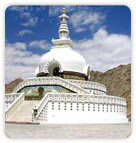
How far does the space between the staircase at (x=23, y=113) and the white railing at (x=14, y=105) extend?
153 millimetres

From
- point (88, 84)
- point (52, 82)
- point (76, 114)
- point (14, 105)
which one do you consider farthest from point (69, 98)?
point (88, 84)

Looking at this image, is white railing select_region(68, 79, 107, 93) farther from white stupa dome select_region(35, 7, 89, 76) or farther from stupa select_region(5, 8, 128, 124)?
white stupa dome select_region(35, 7, 89, 76)

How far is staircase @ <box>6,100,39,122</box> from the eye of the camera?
14.0 m

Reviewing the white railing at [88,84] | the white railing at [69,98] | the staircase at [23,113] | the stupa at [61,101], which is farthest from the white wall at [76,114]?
the white railing at [88,84]

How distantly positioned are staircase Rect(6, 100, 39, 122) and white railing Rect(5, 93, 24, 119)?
6.0 inches

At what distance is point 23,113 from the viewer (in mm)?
14797

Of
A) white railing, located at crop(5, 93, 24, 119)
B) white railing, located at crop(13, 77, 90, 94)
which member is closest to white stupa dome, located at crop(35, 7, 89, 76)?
white railing, located at crop(13, 77, 90, 94)

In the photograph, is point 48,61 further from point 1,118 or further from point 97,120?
point 1,118

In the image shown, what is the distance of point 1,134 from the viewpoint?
9695 millimetres

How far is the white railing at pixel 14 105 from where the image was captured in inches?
563

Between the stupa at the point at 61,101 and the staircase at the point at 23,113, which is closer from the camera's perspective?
the staircase at the point at 23,113

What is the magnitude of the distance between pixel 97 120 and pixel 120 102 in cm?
291

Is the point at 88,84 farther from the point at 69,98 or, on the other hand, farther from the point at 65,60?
the point at 69,98

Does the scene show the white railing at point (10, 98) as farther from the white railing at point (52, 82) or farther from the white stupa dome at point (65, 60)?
the white stupa dome at point (65, 60)
